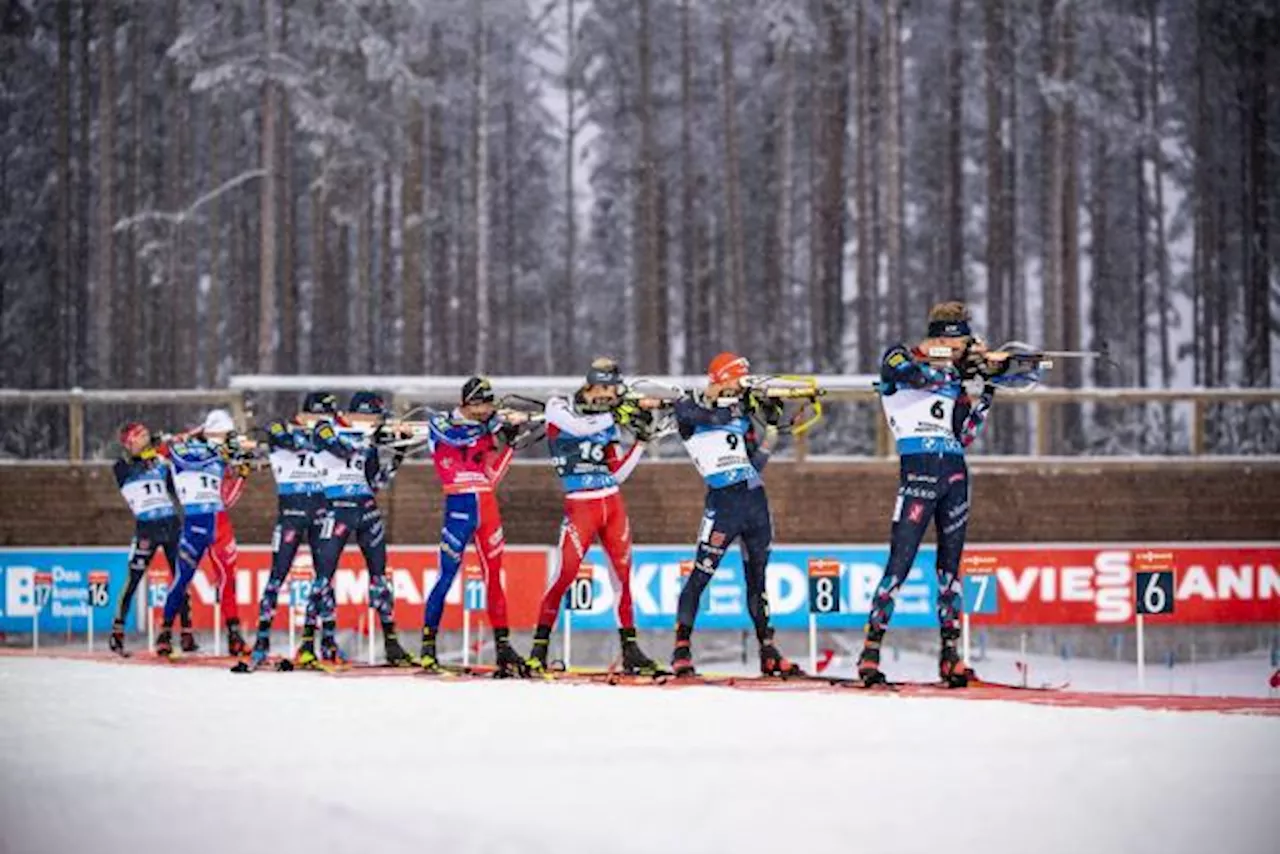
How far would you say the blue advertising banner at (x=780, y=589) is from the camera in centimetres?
1803

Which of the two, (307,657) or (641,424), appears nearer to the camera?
(641,424)

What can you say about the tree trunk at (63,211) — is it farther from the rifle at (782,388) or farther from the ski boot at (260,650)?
the rifle at (782,388)

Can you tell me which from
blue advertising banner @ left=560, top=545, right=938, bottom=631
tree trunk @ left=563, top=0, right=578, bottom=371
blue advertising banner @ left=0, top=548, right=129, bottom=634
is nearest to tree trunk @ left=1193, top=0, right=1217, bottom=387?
tree trunk @ left=563, top=0, right=578, bottom=371

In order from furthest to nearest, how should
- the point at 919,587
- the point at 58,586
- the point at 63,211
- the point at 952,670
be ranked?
the point at 63,211, the point at 58,586, the point at 919,587, the point at 952,670

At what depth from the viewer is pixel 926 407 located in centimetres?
1119

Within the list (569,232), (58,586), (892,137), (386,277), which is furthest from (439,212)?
(58,586)

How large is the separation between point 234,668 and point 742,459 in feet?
14.8

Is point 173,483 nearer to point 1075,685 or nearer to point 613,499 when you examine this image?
point 613,499

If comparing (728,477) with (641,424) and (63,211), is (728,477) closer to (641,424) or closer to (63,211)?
(641,424)

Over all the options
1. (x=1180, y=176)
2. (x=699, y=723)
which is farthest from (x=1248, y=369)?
(x=699, y=723)

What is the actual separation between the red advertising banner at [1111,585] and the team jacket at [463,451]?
704 cm

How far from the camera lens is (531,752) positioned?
26.4ft

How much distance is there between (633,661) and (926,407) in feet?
9.77

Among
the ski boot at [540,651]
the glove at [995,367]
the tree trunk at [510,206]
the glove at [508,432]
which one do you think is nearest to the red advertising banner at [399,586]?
the glove at [508,432]
